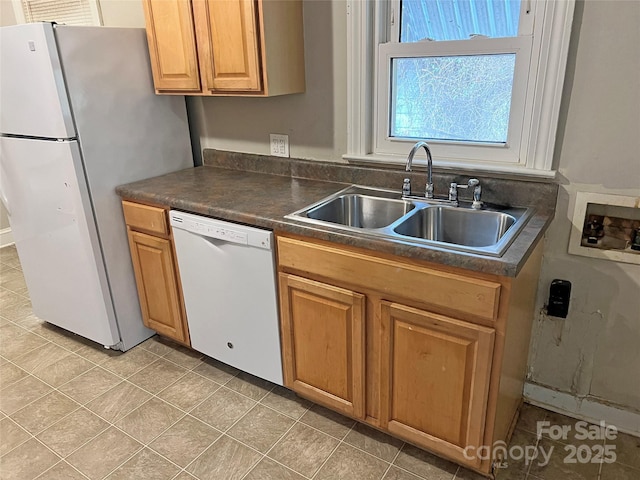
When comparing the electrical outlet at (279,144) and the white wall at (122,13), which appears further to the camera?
the white wall at (122,13)

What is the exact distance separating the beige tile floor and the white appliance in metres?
0.30

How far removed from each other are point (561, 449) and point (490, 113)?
134 cm

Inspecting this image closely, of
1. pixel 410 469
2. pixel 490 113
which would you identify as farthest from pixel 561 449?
pixel 490 113

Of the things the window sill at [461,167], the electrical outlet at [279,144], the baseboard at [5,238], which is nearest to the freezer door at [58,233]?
the electrical outlet at [279,144]

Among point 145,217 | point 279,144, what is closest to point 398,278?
point 279,144

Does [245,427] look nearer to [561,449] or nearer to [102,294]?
[102,294]

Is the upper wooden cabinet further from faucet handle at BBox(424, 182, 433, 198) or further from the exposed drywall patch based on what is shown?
the exposed drywall patch

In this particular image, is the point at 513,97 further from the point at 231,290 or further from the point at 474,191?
the point at 231,290

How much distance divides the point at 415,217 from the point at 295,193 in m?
0.59

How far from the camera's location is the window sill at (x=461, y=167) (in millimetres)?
1750

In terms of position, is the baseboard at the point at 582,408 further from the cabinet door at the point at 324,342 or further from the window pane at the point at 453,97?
the window pane at the point at 453,97

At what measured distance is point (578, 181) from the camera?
5.60 ft

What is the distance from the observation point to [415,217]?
5.89ft

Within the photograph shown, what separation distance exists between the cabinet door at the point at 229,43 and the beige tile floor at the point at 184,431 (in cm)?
138
